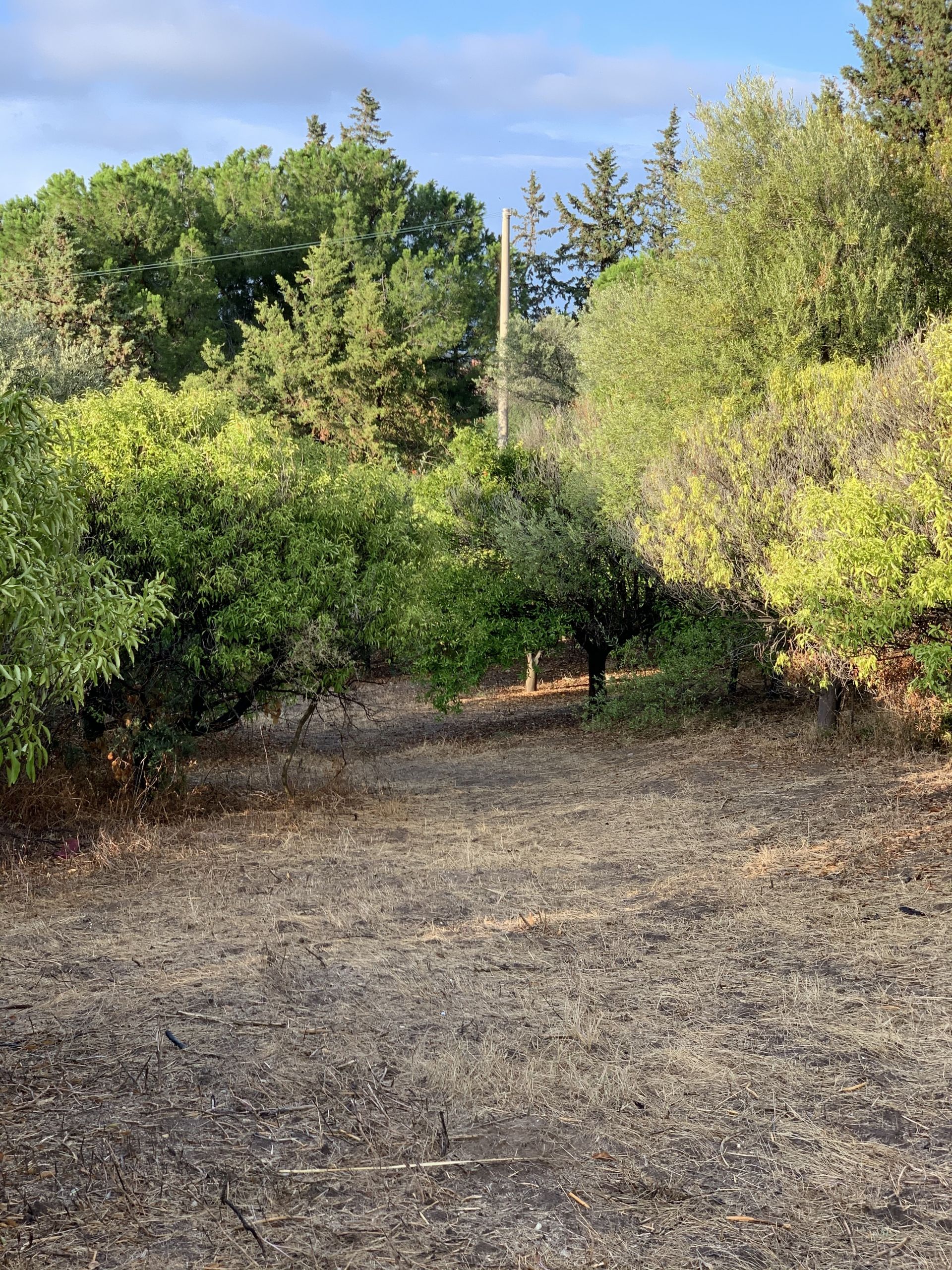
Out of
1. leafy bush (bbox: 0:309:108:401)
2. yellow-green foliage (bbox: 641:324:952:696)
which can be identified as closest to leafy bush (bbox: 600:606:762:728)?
yellow-green foliage (bbox: 641:324:952:696)

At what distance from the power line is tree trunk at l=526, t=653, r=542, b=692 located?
738 inches

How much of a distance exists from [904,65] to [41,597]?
30140mm

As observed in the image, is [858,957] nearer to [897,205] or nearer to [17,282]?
[897,205]

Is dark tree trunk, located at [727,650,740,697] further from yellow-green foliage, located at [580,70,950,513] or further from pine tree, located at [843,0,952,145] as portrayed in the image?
pine tree, located at [843,0,952,145]

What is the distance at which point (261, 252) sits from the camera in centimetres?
3794

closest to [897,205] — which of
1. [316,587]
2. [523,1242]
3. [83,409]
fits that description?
[316,587]

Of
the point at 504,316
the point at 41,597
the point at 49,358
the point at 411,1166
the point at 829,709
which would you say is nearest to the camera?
the point at 41,597

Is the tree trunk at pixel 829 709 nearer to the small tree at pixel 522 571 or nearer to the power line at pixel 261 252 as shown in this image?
the small tree at pixel 522 571

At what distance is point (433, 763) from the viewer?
667 inches

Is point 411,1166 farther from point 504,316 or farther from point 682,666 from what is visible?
point 504,316

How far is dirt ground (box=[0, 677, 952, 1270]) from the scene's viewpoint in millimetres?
4047

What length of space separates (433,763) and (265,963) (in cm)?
983

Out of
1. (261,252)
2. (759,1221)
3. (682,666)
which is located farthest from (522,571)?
(261,252)

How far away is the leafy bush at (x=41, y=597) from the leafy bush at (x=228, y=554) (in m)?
5.26
